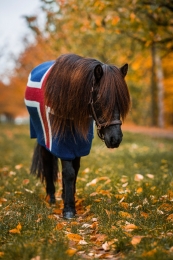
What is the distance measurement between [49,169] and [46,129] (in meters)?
1.13

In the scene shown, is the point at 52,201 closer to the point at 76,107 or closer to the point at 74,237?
the point at 76,107

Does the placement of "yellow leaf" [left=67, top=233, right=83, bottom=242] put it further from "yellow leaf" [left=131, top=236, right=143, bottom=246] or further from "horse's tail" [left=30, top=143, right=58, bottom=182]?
"horse's tail" [left=30, top=143, right=58, bottom=182]

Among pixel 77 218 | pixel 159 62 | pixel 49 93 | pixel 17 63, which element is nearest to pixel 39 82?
pixel 49 93

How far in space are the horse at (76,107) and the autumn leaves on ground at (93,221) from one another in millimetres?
533

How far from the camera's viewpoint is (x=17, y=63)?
3831 cm

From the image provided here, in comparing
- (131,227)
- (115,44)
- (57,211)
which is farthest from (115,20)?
(115,44)

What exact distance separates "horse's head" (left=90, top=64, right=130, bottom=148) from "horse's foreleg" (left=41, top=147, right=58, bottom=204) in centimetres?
186

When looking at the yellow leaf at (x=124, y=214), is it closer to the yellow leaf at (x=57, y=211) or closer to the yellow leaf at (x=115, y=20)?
the yellow leaf at (x=57, y=211)

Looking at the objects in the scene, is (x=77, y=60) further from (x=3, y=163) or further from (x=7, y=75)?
(x=7, y=75)

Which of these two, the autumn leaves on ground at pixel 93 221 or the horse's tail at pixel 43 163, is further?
the horse's tail at pixel 43 163

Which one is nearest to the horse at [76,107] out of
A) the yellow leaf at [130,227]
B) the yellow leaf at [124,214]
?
the yellow leaf at [124,214]

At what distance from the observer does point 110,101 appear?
462cm

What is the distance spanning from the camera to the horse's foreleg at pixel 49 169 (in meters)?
6.35

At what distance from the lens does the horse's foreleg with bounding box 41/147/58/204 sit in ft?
20.8
